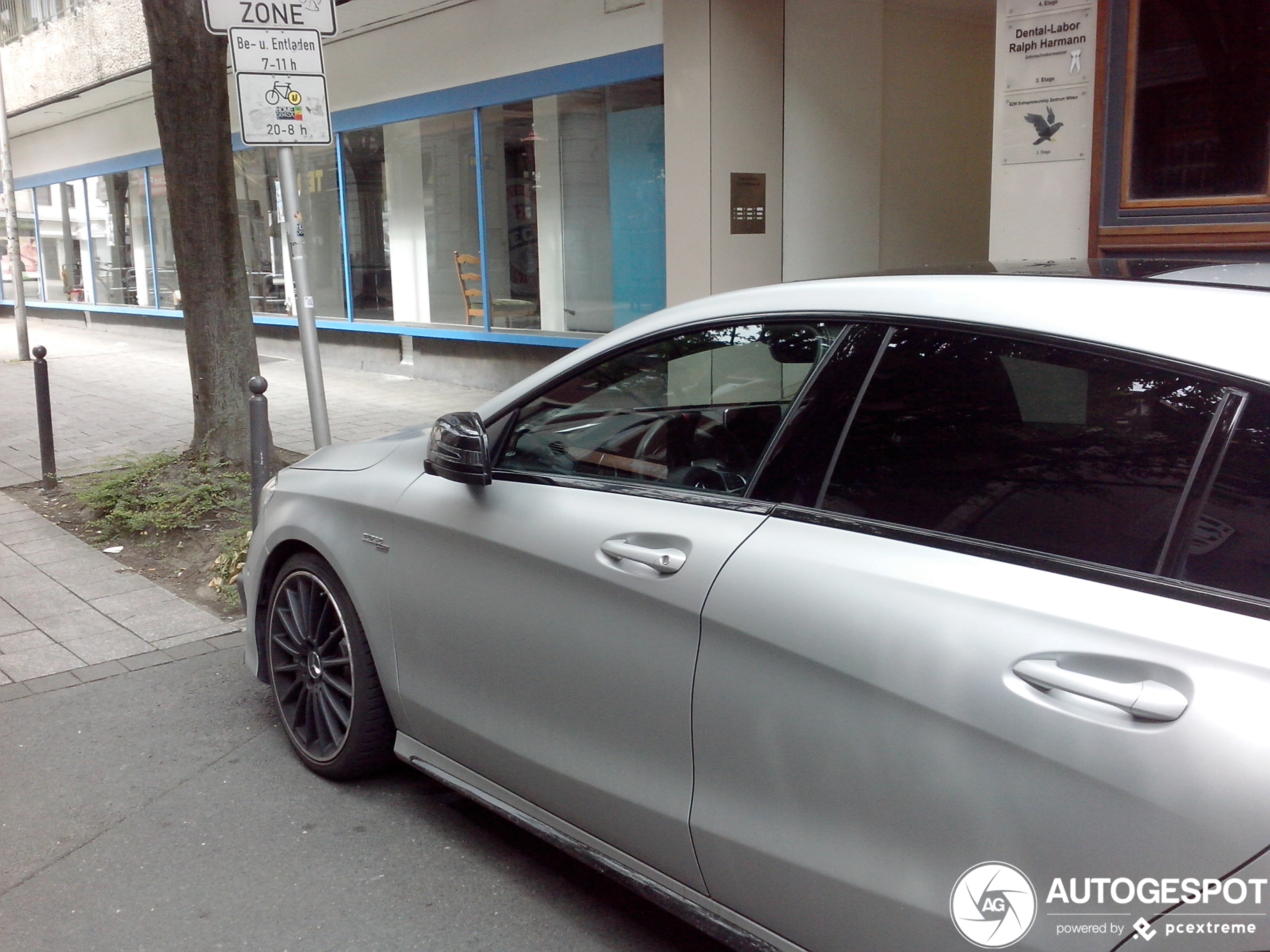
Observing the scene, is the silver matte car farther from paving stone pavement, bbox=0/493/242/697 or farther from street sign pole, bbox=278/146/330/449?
street sign pole, bbox=278/146/330/449

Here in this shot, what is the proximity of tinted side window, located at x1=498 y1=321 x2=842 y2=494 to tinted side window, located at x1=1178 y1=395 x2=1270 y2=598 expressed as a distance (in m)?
0.91

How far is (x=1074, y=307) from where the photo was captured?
219 cm

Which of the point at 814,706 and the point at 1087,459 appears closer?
the point at 1087,459

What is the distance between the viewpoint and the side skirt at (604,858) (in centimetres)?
252

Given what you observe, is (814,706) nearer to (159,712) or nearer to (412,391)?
(159,712)

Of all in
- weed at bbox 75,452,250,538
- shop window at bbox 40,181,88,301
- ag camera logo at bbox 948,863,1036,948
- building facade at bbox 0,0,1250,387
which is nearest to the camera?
ag camera logo at bbox 948,863,1036,948

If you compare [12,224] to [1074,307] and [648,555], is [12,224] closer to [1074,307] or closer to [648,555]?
[648,555]

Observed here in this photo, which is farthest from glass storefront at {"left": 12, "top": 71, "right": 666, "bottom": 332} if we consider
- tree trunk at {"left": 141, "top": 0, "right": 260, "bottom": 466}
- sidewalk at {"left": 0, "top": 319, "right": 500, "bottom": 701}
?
sidewalk at {"left": 0, "top": 319, "right": 500, "bottom": 701}

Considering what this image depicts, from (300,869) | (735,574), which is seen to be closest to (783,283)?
(735,574)

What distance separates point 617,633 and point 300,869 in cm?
144

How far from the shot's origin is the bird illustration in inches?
252

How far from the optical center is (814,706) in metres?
2.30

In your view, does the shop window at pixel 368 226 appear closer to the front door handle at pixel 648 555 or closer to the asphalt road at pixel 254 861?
the asphalt road at pixel 254 861

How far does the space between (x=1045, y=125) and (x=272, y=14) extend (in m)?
4.11
